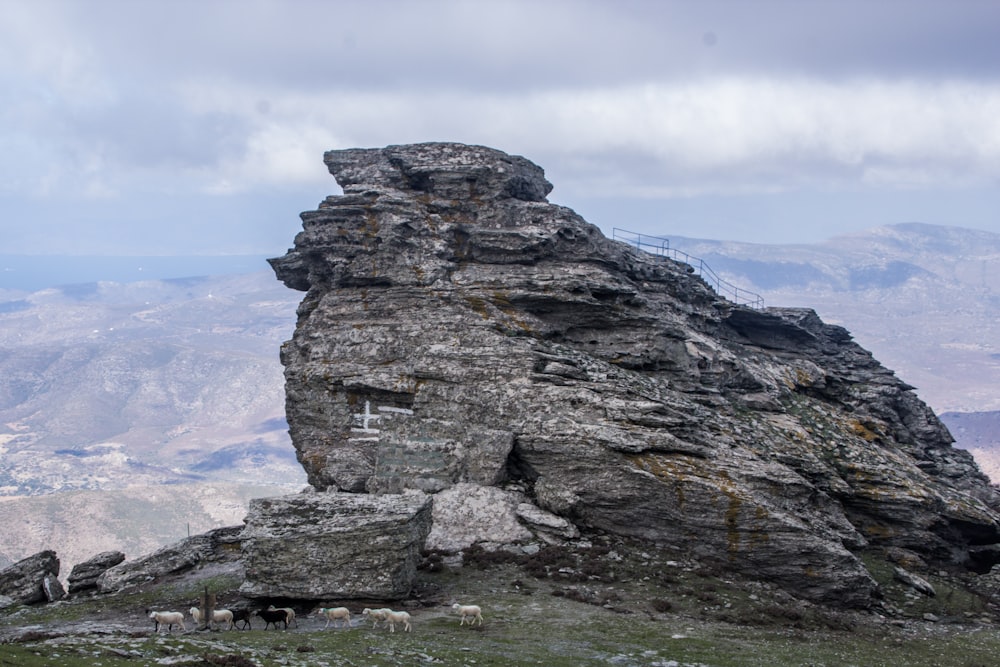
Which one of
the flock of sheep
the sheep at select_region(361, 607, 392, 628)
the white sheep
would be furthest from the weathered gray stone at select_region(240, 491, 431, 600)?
the white sheep

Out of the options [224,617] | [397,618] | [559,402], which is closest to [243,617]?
[224,617]

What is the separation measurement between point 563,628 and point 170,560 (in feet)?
68.1

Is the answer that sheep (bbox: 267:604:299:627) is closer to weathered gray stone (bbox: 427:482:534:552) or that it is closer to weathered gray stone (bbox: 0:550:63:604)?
weathered gray stone (bbox: 427:482:534:552)

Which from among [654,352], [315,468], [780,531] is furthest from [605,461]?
[315,468]

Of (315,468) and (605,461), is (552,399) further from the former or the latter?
(315,468)

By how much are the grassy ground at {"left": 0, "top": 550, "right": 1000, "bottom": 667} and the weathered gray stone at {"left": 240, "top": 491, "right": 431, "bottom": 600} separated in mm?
841

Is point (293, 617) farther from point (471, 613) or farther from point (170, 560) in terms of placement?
point (170, 560)

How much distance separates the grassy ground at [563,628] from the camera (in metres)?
27.3

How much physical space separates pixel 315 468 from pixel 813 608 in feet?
83.5

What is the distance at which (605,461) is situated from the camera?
143 feet

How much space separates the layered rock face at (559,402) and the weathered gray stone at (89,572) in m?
10.5

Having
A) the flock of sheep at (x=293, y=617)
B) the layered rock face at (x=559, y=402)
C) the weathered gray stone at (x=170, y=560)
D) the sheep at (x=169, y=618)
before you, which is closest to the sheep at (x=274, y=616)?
the flock of sheep at (x=293, y=617)

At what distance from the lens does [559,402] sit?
46.2 m

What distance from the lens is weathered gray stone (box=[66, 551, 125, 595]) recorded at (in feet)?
143
